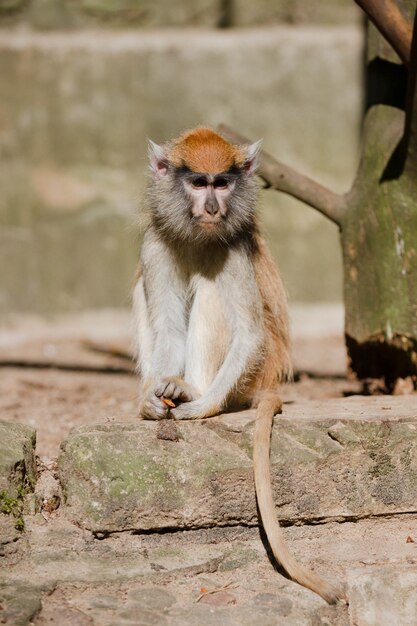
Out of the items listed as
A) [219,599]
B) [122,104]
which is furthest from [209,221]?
[122,104]

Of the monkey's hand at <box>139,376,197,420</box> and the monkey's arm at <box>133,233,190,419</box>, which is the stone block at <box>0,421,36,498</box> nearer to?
the monkey's hand at <box>139,376,197,420</box>

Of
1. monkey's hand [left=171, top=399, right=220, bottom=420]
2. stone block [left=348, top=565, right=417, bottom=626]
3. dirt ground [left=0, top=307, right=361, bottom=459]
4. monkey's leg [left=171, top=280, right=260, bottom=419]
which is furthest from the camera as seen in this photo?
dirt ground [left=0, top=307, right=361, bottom=459]

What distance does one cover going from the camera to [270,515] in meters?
4.38

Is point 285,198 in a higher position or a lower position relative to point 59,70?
lower

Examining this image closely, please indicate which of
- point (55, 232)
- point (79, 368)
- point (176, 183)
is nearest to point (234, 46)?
point (55, 232)

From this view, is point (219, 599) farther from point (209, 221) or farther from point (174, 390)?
point (209, 221)

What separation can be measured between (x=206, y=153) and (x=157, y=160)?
0.40 m

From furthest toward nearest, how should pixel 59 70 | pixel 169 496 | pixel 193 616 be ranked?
pixel 59 70 < pixel 169 496 < pixel 193 616

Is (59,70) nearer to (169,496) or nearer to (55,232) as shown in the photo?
(55,232)

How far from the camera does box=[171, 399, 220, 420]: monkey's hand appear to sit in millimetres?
4879

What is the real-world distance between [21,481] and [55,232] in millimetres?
5097

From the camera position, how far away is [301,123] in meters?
9.35

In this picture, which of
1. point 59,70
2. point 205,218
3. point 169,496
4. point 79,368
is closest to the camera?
point 169,496

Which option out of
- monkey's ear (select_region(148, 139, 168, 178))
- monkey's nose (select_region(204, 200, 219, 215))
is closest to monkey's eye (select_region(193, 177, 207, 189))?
monkey's nose (select_region(204, 200, 219, 215))
